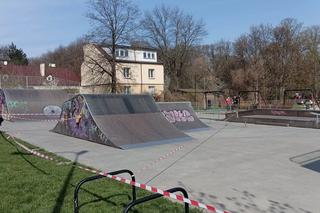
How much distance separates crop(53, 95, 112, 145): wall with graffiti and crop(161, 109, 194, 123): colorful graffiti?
5168 millimetres

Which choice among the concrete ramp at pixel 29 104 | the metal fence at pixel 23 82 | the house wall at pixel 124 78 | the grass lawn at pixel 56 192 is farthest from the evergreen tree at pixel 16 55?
the grass lawn at pixel 56 192

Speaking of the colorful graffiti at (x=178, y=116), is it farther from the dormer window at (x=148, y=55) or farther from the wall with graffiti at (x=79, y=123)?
the dormer window at (x=148, y=55)

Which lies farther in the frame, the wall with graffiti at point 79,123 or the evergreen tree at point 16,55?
the evergreen tree at point 16,55

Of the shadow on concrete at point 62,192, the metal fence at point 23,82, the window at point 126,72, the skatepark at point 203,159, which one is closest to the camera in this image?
the shadow on concrete at point 62,192

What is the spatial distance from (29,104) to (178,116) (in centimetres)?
1318

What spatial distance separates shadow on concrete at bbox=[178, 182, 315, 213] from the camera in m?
5.58

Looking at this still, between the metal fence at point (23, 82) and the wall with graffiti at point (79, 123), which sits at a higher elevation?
the metal fence at point (23, 82)

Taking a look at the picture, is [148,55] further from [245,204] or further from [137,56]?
[245,204]

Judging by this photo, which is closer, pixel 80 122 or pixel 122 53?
pixel 80 122

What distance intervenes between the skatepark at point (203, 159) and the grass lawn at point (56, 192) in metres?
0.98

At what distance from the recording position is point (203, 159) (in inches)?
401

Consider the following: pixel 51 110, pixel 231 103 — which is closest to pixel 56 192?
pixel 51 110

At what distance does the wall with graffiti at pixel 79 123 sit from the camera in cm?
1369

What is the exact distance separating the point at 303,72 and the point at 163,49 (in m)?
24.4
